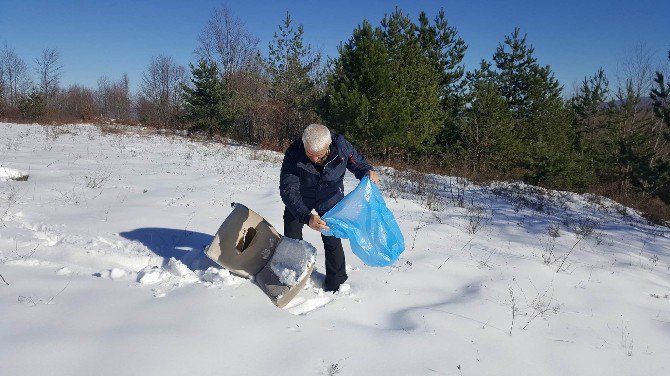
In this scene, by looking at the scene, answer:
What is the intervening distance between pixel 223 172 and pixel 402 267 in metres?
5.96

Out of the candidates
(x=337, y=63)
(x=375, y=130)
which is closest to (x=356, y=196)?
(x=375, y=130)

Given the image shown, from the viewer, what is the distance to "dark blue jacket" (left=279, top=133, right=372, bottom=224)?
114 inches

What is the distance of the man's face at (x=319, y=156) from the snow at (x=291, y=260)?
66 cm

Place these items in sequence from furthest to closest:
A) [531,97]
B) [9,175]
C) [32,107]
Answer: [32,107] → [531,97] → [9,175]

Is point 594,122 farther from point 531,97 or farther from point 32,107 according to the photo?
point 32,107

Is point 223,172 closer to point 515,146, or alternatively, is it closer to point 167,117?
point 515,146

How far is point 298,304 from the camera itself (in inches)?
114

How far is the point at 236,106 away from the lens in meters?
24.8

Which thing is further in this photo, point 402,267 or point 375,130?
point 375,130

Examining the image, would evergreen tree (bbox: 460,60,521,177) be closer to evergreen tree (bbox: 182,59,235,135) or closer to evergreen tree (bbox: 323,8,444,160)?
evergreen tree (bbox: 323,8,444,160)

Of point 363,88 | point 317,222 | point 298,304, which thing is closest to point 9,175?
point 298,304

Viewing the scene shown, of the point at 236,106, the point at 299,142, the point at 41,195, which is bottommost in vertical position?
the point at 41,195

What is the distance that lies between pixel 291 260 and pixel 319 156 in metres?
0.87

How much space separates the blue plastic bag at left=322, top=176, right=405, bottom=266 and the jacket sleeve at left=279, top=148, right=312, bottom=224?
0.72 feet
